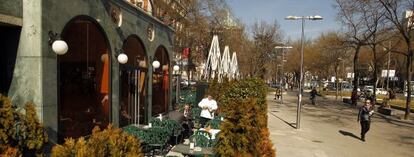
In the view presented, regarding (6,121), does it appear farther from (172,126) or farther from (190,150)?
(172,126)

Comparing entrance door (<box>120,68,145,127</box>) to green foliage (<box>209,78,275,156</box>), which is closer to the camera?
green foliage (<box>209,78,275,156</box>)

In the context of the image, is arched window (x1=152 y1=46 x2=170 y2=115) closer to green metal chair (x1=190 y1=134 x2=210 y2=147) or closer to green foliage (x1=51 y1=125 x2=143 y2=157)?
green metal chair (x1=190 y1=134 x2=210 y2=147)

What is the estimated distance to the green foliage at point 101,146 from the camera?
3.69 metres

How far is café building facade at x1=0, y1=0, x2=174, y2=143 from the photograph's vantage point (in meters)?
7.27

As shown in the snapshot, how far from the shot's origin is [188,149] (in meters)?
8.07

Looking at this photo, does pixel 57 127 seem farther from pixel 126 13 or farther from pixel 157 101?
pixel 157 101

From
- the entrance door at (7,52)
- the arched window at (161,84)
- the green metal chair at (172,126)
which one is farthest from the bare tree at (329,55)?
Answer: the entrance door at (7,52)

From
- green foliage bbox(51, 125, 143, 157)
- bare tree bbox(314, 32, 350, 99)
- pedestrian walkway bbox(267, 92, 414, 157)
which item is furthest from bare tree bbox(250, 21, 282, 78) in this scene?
green foliage bbox(51, 125, 143, 157)

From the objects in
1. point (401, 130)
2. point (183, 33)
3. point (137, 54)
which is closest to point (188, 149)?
point (137, 54)

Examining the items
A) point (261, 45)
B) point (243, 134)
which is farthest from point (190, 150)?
point (261, 45)

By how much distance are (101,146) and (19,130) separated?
219 centimetres

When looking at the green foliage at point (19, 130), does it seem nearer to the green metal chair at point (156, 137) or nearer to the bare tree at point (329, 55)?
the green metal chair at point (156, 137)

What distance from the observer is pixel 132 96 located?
42.7ft

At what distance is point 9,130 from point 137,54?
28.4ft
